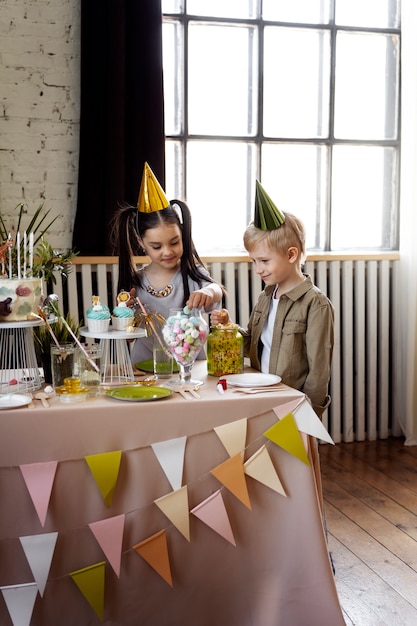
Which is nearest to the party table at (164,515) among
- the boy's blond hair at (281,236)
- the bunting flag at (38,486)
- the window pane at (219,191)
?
the bunting flag at (38,486)

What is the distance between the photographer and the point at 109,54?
125 inches

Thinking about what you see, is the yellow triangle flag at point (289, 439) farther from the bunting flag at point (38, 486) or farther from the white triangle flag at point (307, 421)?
the bunting flag at point (38, 486)

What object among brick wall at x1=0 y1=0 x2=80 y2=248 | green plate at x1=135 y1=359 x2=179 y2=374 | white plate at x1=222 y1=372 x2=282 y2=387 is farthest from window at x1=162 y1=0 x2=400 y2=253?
white plate at x1=222 y1=372 x2=282 y2=387

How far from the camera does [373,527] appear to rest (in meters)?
2.62

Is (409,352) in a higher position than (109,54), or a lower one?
lower

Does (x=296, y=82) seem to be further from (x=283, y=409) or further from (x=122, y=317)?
(x=283, y=409)

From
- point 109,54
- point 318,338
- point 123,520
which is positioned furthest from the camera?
point 109,54

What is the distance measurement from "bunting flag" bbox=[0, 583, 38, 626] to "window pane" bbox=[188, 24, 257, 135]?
97.7 inches

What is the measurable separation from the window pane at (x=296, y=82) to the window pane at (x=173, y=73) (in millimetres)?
442

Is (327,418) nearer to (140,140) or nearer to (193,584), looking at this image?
(140,140)

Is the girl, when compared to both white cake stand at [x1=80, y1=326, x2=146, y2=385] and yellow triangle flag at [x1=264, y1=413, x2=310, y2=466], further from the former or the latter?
yellow triangle flag at [x1=264, y1=413, x2=310, y2=466]

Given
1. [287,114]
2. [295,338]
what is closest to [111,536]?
[295,338]

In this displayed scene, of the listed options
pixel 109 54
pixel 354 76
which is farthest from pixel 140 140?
pixel 354 76

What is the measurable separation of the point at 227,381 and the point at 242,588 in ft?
1.66
